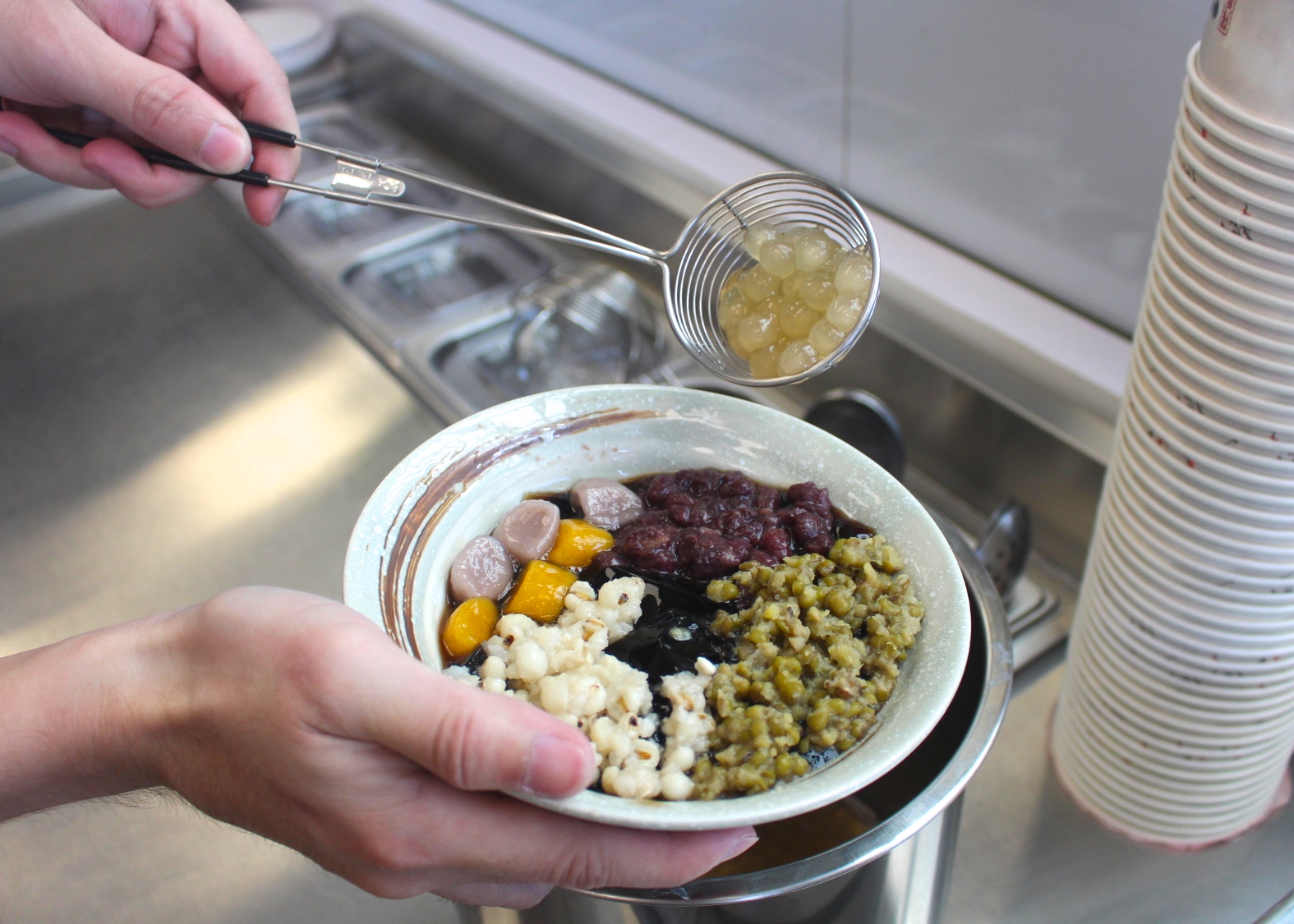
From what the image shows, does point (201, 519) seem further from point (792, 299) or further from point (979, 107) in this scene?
point (979, 107)

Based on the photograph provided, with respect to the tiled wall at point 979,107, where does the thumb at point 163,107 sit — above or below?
above

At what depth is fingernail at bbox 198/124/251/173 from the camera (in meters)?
1.12

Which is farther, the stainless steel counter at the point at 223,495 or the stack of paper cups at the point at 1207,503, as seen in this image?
the stainless steel counter at the point at 223,495

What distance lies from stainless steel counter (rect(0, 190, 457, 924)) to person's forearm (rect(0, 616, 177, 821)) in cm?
A: 39

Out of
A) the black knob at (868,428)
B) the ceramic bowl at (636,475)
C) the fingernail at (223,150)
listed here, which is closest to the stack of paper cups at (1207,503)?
the ceramic bowl at (636,475)

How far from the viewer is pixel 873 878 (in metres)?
0.85

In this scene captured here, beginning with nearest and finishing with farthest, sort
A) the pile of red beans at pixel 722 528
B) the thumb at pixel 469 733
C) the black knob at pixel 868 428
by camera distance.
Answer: the thumb at pixel 469 733
the pile of red beans at pixel 722 528
the black knob at pixel 868 428

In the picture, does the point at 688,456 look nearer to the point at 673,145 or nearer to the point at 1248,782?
the point at 1248,782

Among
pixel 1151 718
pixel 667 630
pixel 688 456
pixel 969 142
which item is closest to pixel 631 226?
pixel 969 142

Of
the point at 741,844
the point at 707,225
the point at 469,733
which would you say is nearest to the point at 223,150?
the point at 707,225

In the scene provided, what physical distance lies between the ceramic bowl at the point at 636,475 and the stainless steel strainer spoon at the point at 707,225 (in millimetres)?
76

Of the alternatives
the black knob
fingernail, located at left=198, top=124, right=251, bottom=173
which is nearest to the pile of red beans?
the black knob

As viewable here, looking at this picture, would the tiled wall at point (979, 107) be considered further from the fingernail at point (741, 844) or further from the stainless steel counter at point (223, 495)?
the fingernail at point (741, 844)

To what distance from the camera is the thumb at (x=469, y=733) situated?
69 cm
